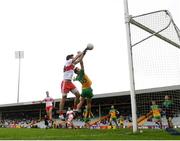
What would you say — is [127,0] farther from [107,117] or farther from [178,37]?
[107,117]

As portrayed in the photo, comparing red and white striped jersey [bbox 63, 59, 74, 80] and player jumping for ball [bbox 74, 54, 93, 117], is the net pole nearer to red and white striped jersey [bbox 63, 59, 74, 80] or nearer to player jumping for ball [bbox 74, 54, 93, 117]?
player jumping for ball [bbox 74, 54, 93, 117]

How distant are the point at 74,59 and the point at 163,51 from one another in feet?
11.9

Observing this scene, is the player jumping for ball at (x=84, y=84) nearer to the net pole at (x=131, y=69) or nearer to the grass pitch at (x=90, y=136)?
the net pole at (x=131, y=69)

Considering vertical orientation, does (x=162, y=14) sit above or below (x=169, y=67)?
above

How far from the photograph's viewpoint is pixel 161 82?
1400 cm

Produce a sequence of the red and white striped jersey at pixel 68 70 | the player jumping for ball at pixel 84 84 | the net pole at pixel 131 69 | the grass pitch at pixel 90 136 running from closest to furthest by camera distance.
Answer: the grass pitch at pixel 90 136 → the net pole at pixel 131 69 → the red and white striped jersey at pixel 68 70 → the player jumping for ball at pixel 84 84

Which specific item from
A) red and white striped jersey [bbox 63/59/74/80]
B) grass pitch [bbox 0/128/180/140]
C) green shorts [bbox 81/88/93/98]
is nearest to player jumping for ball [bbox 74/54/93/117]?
green shorts [bbox 81/88/93/98]

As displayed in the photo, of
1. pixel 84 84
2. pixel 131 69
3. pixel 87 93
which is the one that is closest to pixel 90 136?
pixel 131 69

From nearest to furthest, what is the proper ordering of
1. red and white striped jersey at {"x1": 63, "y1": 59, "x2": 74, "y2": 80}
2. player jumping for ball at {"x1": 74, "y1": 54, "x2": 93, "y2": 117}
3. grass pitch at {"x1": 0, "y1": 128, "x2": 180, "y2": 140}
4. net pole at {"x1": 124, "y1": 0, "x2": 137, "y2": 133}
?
grass pitch at {"x1": 0, "y1": 128, "x2": 180, "y2": 140}, net pole at {"x1": 124, "y1": 0, "x2": 137, "y2": 133}, red and white striped jersey at {"x1": 63, "y1": 59, "x2": 74, "y2": 80}, player jumping for ball at {"x1": 74, "y1": 54, "x2": 93, "y2": 117}

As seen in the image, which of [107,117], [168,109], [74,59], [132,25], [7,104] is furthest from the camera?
[7,104]

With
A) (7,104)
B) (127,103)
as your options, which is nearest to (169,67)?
(127,103)

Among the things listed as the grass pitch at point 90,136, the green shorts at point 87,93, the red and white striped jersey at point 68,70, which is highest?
the red and white striped jersey at point 68,70

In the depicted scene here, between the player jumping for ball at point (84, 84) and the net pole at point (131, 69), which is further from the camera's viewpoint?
the player jumping for ball at point (84, 84)

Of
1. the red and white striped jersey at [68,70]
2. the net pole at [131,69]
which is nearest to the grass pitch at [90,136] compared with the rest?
the net pole at [131,69]
